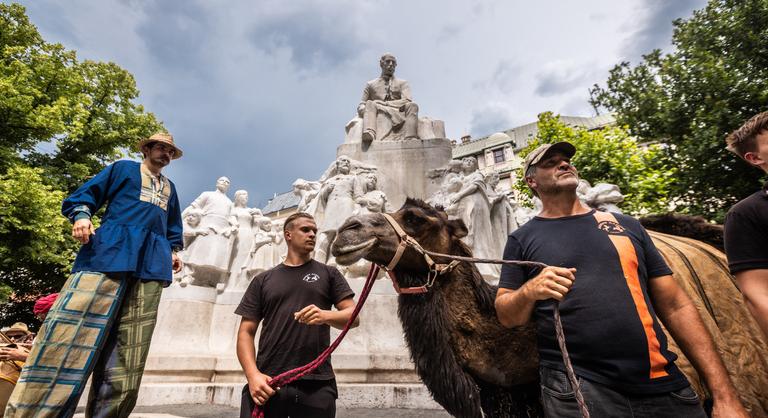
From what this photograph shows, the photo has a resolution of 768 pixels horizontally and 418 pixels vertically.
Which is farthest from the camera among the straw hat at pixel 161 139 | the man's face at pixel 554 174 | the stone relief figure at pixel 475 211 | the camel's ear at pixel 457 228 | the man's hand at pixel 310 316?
the stone relief figure at pixel 475 211

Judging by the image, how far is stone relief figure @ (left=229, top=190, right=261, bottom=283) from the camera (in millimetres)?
8227

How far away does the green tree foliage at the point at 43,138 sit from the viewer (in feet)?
46.0

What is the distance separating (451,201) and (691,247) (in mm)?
4914

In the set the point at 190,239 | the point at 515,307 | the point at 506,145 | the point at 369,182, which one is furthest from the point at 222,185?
the point at 506,145

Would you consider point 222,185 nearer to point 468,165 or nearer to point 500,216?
point 468,165

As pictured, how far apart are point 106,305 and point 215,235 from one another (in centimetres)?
612

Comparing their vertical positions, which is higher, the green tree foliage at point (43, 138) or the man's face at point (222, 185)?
the green tree foliage at point (43, 138)

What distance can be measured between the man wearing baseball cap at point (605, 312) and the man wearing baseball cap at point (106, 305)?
2323 millimetres

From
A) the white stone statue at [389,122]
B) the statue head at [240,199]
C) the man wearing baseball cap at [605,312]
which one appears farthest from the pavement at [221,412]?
the white stone statue at [389,122]

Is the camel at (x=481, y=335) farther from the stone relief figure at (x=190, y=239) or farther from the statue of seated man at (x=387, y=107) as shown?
the statue of seated man at (x=387, y=107)

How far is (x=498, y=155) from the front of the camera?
48375 mm

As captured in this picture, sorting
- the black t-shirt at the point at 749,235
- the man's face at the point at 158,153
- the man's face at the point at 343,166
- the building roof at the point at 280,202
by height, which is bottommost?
the black t-shirt at the point at 749,235

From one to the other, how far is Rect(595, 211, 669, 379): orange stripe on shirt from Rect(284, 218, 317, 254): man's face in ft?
5.91

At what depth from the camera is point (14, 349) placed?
361cm
